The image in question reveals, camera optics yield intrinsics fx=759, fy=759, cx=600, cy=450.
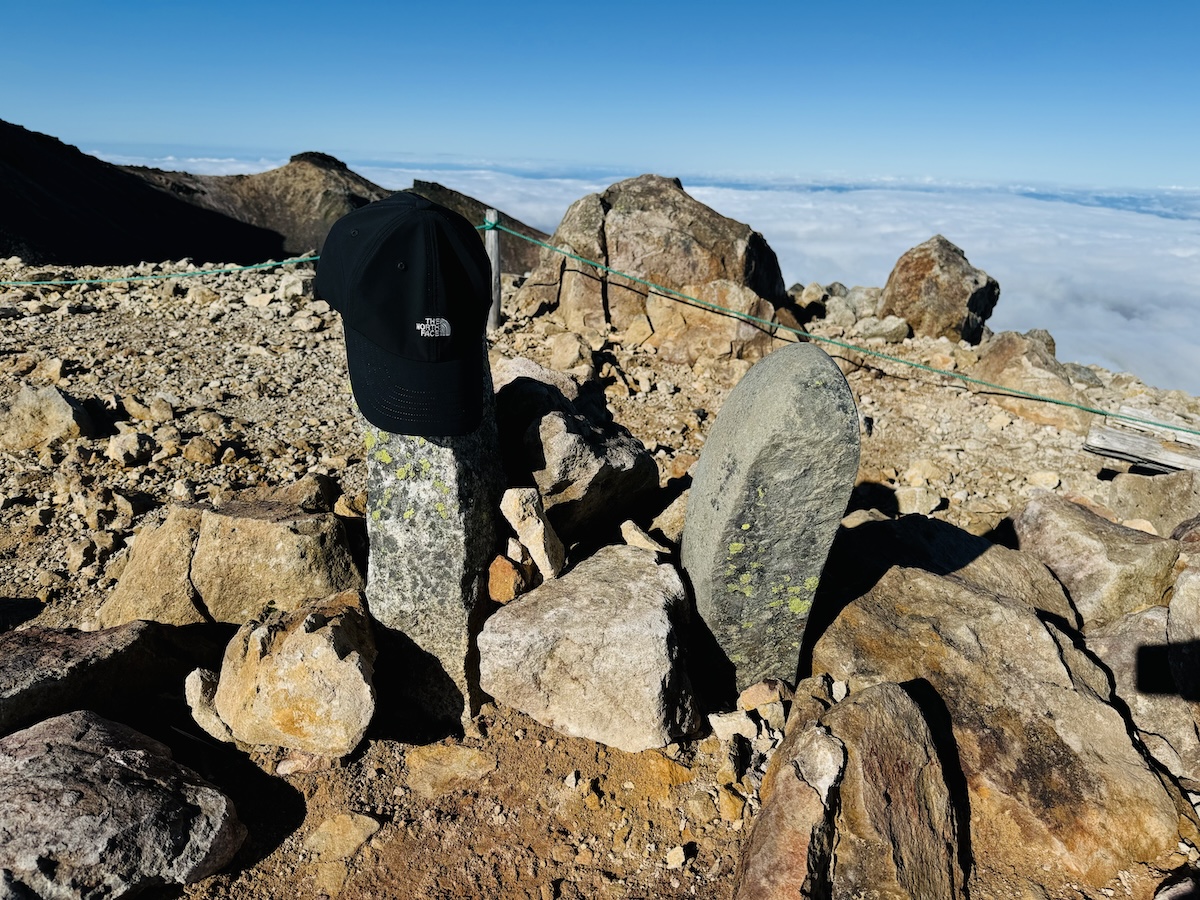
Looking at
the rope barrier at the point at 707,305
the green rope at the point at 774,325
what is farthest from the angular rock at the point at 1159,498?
the green rope at the point at 774,325

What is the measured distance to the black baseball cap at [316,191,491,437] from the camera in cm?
328

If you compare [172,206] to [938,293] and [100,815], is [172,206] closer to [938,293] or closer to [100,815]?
[938,293]

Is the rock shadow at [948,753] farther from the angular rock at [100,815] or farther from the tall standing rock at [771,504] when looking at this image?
the angular rock at [100,815]

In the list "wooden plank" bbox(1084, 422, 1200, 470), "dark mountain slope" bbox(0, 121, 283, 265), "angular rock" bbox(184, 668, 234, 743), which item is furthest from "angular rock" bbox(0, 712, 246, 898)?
"dark mountain slope" bbox(0, 121, 283, 265)

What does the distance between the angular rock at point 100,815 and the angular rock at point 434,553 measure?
1.10 m

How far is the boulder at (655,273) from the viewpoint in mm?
10312

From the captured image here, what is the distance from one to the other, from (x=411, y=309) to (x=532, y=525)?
141 cm

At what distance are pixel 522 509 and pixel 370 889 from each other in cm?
186

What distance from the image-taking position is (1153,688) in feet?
14.7

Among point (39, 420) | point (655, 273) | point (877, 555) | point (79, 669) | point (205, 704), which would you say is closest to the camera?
point (79, 669)

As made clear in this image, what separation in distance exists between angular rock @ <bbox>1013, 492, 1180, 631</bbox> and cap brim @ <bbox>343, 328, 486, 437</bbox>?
4.65 meters

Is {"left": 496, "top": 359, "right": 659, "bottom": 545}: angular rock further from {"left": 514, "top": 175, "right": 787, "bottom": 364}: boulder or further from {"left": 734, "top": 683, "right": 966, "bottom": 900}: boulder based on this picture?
{"left": 514, "top": 175, "right": 787, "bottom": 364}: boulder

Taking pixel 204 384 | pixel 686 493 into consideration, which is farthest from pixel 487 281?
pixel 204 384

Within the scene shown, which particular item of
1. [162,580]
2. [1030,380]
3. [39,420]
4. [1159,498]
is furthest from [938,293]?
[39,420]
